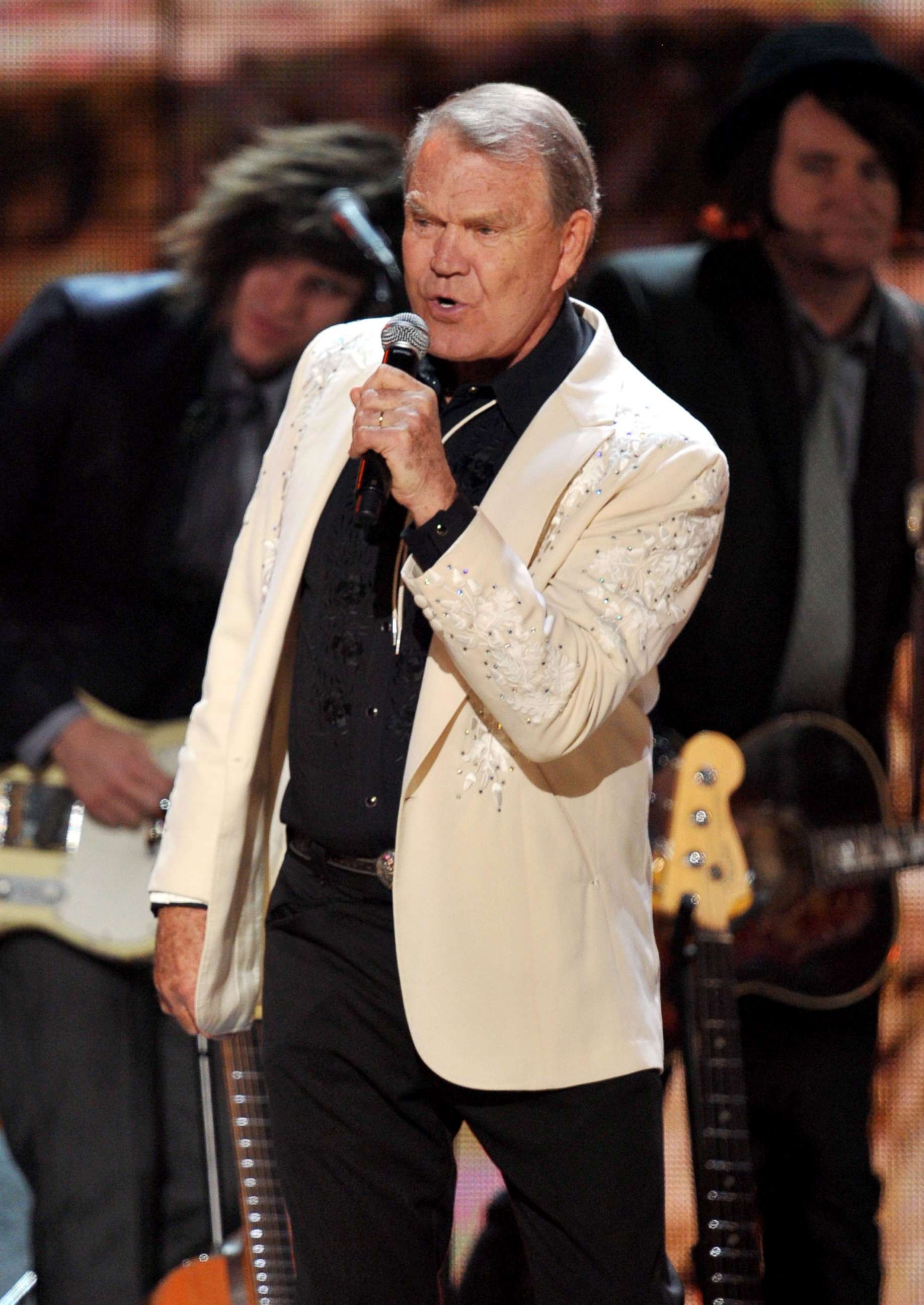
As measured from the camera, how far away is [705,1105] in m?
2.27

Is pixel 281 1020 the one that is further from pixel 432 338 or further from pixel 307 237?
pixel 307 237

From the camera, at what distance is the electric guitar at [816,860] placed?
8.66 feet

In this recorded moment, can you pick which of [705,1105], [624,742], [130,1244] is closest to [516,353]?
[624,742]

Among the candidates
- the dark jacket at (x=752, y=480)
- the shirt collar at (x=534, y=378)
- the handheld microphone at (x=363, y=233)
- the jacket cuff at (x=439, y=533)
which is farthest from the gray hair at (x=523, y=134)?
the dark jacket at (x=752, y=480)

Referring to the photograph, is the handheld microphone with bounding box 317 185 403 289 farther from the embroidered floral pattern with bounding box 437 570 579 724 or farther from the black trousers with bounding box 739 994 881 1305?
the black trousers with bounding box 739 994 881 1305

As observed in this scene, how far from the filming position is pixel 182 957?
165 centimetres

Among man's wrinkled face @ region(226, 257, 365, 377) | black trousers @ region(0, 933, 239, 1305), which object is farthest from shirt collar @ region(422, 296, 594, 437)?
black trousers @ region(0, 933, 239, 1305)

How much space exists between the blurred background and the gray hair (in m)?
1.48

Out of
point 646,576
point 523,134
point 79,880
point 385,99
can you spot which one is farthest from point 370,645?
point 385,99

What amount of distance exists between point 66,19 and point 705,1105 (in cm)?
235

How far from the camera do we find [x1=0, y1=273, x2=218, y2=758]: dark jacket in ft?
8.79

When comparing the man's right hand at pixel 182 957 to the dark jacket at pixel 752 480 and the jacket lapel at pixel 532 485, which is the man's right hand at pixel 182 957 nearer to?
the jacket lapel at pixel 532 485

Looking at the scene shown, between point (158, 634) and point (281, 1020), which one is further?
point (158, 634)

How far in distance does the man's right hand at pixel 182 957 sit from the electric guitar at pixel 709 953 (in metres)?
0.87
